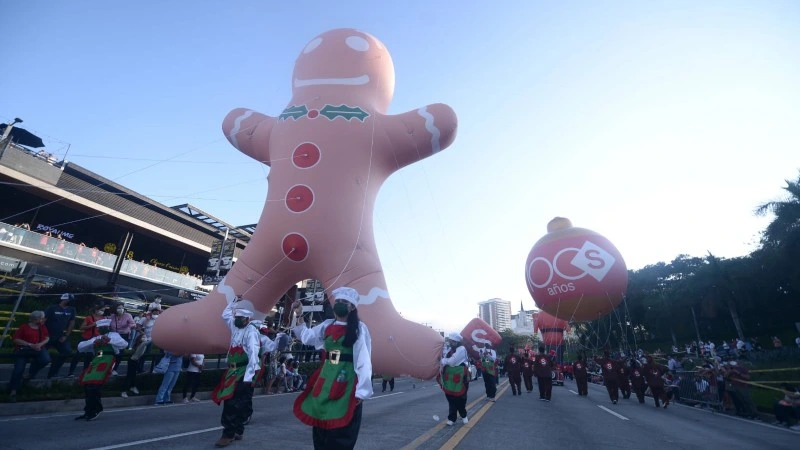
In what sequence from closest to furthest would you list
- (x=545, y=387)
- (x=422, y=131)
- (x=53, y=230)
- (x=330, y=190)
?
(x=330, y=190) < (x=422, y=131) < (x=545, y=387) < (x=53, y=230)

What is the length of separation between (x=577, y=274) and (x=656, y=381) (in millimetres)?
5524

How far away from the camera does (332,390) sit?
10.9ft

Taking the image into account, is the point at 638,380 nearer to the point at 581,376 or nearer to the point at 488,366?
the point at 581,376

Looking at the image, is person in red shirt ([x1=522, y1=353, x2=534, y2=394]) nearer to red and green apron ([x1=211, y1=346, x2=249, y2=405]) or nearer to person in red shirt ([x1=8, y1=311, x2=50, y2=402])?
red and green apron ([x1=211, y1=346, x2=249, y2=405])

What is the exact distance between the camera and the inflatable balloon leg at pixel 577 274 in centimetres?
1007

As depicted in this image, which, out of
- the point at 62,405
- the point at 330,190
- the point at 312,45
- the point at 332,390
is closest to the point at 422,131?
the point at 330,190

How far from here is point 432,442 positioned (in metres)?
5.26

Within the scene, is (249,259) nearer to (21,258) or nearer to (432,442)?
(432,442)

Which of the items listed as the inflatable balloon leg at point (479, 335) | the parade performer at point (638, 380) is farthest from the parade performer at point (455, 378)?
the parade performer at point (638, 380)

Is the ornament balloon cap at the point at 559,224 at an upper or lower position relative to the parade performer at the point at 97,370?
upper

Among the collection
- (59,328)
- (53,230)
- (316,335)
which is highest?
(53,230)

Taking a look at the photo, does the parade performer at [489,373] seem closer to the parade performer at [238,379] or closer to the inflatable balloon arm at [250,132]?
the parade performer at [238,379]

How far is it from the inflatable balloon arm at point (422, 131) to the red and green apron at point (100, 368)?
6424 mm

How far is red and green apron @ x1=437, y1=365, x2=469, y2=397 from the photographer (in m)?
7.11
